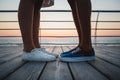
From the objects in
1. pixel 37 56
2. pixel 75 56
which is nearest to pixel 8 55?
pixel 37 56

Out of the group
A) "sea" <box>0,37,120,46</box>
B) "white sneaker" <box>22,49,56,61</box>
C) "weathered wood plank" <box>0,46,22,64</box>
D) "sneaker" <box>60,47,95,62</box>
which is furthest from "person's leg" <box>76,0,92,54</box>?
"sea" <box>0,37,120,46</box>

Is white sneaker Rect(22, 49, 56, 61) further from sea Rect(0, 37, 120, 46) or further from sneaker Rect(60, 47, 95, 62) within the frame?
sea Rect(0, 37, 120, 46)

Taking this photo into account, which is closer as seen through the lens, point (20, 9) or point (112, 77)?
point (112, 77)

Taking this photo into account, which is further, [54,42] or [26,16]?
[54,42]

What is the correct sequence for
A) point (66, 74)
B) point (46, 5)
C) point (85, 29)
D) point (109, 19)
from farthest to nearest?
1. point (109, 19)
2. point (46, 5)
3. point (85, 29)
4. point (66, 74)

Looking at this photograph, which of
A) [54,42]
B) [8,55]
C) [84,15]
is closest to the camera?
[84,15]

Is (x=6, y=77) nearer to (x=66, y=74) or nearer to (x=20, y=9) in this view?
(x=66, y=74)

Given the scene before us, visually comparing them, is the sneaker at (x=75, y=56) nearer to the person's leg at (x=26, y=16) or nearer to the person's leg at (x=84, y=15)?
the person's leg at (x=84, y=15)

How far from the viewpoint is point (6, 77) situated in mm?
1142

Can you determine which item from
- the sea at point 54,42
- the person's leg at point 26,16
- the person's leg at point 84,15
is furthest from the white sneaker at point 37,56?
the sea at point 54,42

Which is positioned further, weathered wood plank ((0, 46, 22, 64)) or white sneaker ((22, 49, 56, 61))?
weathered wood plank ((0, 46, 22, 64))

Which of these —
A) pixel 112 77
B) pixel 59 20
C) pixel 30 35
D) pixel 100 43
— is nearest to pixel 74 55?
pixel 30 35

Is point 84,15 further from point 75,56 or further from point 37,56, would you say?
point 37,56

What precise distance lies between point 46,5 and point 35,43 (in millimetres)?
344
